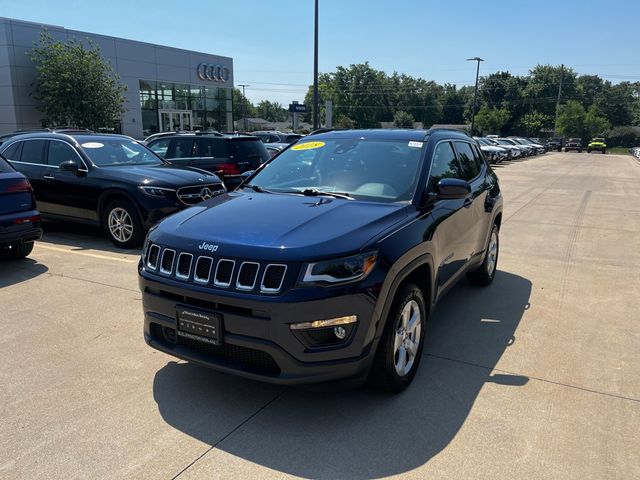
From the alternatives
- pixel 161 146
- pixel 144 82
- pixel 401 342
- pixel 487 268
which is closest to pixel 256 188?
pixel 401 342

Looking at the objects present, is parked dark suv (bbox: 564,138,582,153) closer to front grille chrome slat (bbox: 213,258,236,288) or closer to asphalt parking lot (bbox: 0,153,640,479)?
asphalt parking lot (bbox: 0,153,640,479)

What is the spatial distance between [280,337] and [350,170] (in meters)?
1.85

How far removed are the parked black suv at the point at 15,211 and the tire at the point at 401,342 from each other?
5.01 m

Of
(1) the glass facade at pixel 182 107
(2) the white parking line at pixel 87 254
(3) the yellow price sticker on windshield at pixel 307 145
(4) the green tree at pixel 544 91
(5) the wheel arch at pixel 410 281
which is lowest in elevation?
(2) the white parking line at pixel 87 254

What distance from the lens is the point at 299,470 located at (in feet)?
8.73

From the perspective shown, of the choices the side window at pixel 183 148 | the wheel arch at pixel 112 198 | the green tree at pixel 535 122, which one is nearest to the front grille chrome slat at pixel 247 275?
the wheel arch at pixel 112 198

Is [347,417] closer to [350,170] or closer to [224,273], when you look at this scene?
[224,273]

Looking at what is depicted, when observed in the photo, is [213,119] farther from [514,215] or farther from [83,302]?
[83,302]

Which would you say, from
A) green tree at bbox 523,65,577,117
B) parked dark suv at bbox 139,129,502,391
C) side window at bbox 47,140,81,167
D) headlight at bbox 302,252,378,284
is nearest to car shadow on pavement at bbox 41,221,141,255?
side window at bbox 47,140,81,167

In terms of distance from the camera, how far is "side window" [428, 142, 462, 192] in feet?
13.6

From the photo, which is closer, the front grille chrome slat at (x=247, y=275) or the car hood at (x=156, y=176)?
the front grille chrome slat at (x=247, y=275)

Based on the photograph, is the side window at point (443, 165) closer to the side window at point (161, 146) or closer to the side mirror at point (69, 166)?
the side mirror at point (69, 166)

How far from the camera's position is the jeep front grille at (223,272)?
2.83 metres

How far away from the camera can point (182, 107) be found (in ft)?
119
